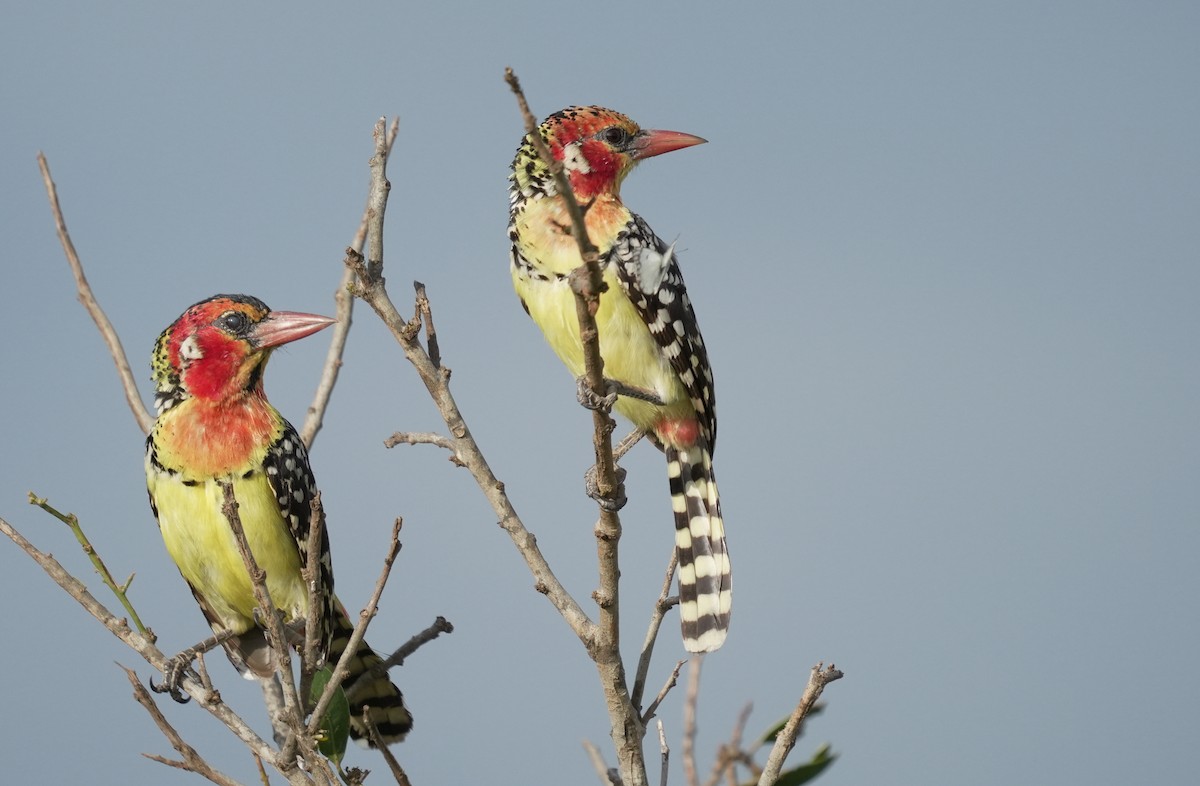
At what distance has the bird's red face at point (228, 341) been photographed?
3.85 m

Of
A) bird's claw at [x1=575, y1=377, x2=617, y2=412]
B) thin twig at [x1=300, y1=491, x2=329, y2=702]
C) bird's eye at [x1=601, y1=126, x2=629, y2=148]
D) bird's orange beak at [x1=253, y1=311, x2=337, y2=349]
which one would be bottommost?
thin twig at [x1=300, y1=491, x2=329, y2=702]

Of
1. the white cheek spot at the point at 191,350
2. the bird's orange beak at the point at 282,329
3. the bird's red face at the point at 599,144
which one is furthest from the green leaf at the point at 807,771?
the white cheek spot at the point at 191,350

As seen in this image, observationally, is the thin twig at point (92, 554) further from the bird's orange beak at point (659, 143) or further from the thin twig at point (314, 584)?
the bird's orange beak at point (659, 143)

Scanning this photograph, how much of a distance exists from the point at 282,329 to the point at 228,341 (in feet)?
0.58

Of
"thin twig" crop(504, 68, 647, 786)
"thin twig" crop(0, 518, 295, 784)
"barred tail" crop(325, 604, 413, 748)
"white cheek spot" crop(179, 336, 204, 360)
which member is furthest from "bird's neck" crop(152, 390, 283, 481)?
"thin twig" crop(504, 68, 647, 786)

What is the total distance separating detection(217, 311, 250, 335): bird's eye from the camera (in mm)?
3883

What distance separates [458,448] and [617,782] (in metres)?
0.88

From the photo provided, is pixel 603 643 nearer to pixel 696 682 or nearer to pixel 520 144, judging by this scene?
Answer: pixel 696 682

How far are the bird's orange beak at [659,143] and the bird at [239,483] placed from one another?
3.68 feet

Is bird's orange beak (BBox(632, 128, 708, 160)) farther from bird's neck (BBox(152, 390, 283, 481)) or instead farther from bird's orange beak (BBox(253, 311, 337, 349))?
bird's neck (BBox(152, 390, 283, 481))

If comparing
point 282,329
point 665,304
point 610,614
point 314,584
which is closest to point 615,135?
point 665,304

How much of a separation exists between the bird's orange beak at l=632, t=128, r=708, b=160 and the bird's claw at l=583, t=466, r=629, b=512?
1.08 metres

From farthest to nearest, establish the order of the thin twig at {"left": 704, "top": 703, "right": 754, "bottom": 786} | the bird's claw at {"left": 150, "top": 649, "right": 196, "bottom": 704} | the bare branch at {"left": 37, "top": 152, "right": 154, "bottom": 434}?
1. the bare branch at {"left": 37, "top": 152, "right": 154, "bottom": 434}
2. the bird's claw at {"left": 150, "top": 649, "right": 196, "bottom": 704}
3. the thin twig at {"left": 704, "top": 703, "right": 754, "bottom": 786}

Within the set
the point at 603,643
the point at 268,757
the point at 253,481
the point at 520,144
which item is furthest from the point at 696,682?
the point at 520,144
